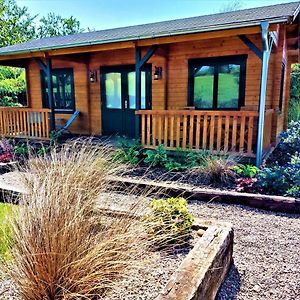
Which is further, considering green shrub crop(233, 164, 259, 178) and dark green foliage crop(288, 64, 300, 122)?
dark green foliage crop(288, 64, 300, 122)

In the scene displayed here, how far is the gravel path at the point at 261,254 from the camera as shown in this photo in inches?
82.7

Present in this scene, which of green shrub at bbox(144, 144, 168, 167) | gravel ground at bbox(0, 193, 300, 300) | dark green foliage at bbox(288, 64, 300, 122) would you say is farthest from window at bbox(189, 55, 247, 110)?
dark green foliage at bbox(288, 64, 300, 122)

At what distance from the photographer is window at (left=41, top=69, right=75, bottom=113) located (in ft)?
30.6

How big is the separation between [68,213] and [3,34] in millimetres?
22004

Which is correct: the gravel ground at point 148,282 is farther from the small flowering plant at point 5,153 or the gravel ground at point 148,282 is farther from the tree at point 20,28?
the tree at point 20,28

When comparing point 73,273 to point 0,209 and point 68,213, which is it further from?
point 0,209

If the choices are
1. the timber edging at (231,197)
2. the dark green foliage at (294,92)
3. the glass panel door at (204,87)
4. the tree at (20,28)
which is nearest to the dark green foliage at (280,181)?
the timber edging at (231,197)

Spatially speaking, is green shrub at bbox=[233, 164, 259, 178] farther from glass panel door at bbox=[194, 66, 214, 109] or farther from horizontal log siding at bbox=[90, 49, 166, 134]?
horizontal log siding at bbox=[90, 49, 166, 134]

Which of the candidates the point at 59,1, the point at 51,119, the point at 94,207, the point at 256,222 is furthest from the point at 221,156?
the point at 59,1

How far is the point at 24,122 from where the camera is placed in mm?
8266

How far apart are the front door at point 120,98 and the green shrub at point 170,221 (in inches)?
233

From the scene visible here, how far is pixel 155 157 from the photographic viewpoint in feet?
18.3

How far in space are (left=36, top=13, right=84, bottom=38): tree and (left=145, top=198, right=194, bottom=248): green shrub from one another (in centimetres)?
3012

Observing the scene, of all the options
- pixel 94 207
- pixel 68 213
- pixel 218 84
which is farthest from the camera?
pixel 218 84
